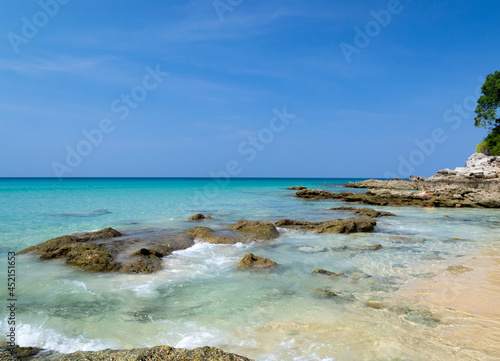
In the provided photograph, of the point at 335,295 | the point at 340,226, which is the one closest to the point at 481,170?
the point at 340,226

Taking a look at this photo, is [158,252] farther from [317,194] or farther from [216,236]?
[317,194]

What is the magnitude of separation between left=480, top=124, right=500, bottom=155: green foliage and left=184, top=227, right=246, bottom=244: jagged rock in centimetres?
4249

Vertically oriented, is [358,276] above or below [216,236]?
above

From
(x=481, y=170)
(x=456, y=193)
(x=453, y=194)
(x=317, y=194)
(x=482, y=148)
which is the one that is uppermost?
(x=482, y=148)

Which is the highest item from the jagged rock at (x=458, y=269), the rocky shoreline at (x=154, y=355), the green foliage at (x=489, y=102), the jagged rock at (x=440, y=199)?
the green foliage at (x=489, y=102)

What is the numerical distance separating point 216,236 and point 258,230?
1.78 m

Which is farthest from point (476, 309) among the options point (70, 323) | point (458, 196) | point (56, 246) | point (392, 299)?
point (458, 196)

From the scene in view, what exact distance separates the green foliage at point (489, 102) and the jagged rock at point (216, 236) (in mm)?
44111

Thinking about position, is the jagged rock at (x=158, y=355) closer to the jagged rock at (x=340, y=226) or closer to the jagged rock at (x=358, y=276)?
the jagged rock at (x=358, y=276)

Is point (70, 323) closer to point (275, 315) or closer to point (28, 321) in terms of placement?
point (28, 321)

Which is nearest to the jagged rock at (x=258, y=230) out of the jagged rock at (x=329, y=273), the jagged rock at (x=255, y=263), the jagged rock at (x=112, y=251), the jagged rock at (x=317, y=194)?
the jagged rock at (x=112, y=251)

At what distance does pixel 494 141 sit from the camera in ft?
129

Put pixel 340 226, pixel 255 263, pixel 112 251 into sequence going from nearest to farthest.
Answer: pixel 255 263 → pixel 112 251 → pixel 340 226

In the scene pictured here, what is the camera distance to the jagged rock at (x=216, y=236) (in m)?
10.3
